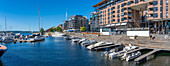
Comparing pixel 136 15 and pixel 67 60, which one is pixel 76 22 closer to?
pixel 136 15

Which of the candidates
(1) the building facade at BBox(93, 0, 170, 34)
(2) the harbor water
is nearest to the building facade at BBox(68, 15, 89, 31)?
(1) the building facade at BBox(93, 0, 170, 34)

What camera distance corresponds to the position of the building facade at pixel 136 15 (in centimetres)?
5694

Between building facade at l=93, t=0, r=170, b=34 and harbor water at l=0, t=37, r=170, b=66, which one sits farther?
building facade at l=93, t=0, r=170, b=34

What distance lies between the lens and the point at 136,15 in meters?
76.4

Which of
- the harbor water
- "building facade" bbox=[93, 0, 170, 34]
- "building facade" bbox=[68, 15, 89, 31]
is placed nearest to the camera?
the harbor water

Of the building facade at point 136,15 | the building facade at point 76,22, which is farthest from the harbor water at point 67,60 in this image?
the building facade at point 76,22

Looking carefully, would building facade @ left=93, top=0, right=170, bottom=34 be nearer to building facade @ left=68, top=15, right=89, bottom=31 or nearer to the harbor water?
the harbor water

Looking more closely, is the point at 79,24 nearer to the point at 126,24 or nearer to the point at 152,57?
the point at 126,24

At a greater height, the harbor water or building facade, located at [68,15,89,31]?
building facade, located at [68,15,89,31]

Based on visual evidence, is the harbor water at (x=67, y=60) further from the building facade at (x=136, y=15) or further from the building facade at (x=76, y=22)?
the building facade at (x=76, y=22)

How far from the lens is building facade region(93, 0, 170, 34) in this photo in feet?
187

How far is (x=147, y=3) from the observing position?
60.5m

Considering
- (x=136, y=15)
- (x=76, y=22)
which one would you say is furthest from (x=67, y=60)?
(x=76, y=22)

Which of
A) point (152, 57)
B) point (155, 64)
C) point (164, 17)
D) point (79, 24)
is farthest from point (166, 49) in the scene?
point (79, 24)
